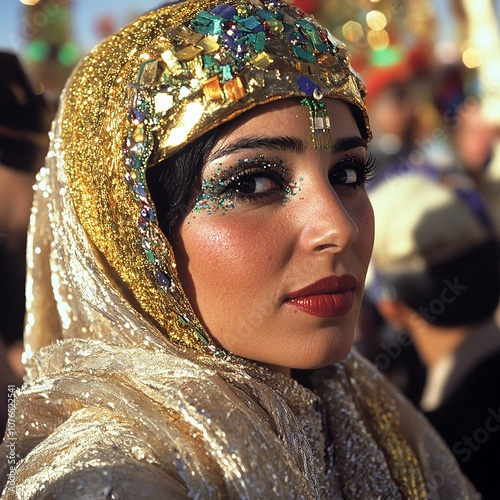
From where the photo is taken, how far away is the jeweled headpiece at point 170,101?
1.67 m

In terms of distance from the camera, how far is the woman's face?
5.37 ft

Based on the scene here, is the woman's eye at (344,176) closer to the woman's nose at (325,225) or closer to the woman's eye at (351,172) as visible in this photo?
the woman's eye at (351,172)

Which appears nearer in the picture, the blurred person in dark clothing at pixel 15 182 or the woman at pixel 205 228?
the woman at pixel 205 228

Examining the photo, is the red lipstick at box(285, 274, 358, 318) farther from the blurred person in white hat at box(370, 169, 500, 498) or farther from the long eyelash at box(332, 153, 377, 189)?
the blurred person in white hat at box(370, 169, 500, 498)

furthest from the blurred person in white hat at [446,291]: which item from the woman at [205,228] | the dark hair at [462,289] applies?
the woman at [205,228]

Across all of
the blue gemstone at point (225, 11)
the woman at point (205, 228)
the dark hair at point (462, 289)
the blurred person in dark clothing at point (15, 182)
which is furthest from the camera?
the dark hair at point (462, 289)

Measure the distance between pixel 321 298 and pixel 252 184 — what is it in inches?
10.5

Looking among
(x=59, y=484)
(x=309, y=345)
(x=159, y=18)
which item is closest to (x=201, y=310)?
(x=309, y=345)

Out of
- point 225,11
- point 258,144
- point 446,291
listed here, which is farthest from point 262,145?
point 446,291

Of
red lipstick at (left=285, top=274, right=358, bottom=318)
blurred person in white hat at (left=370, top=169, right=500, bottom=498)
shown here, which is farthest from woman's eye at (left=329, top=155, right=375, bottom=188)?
blurred person in white hat at (left=370, top=169, right=500, bottom=498)

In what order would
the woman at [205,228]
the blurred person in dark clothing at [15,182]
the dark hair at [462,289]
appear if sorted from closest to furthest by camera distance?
the woman at [205,228] < the blurred person in dark clothing at [15,182] < the dark hair at [462,289]

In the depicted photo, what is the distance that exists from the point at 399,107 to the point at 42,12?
288 centimetres

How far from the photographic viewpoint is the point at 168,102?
1.68 m

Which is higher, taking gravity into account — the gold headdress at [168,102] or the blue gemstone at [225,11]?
the blue gemstone at [225,11]
